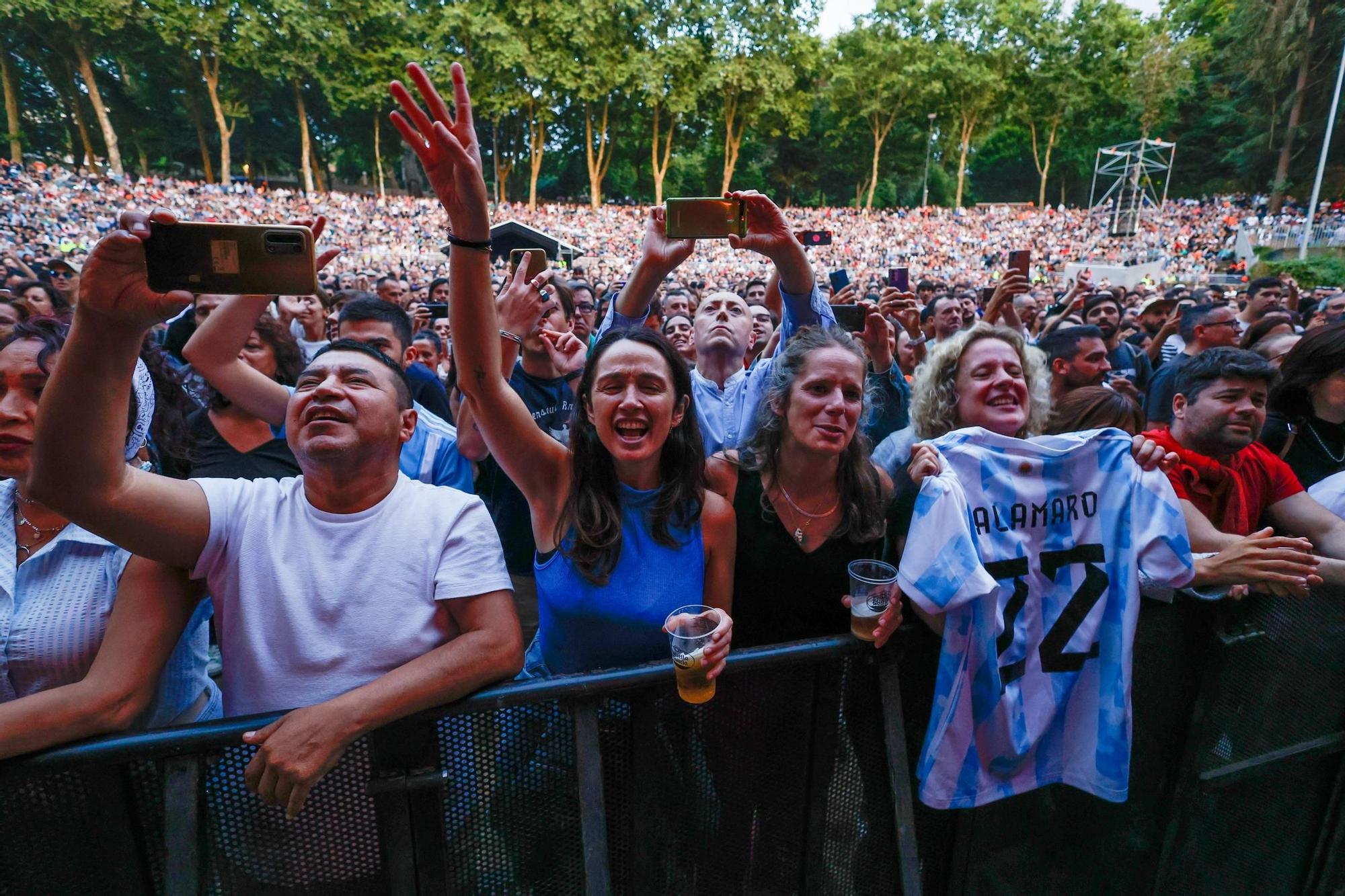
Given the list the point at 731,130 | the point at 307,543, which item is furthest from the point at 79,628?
the point at 731,130

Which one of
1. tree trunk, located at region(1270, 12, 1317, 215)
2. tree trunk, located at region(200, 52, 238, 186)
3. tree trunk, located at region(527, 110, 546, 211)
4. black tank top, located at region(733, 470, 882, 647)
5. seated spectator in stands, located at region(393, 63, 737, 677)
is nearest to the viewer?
seated spectator in stands, located at region(393, 63, 737, 677)

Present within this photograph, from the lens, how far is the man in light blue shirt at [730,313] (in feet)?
8.93

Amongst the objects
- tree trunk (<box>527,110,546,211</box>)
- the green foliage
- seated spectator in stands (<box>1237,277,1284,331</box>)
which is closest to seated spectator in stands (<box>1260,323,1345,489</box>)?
seated spectator in stands (<box>1237,277,1284,331</box>)

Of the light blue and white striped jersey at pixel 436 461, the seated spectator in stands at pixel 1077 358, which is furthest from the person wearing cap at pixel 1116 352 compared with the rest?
the light blue and white striped jersey at pixel 436 461

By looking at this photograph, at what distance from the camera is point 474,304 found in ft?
6.18

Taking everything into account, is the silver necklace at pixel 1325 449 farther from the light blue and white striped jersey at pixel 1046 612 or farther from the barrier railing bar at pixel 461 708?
the barrier railing bar at pixel 461 708

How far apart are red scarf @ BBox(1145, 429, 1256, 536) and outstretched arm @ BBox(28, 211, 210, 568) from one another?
3103 millimetres

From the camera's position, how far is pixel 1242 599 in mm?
2090

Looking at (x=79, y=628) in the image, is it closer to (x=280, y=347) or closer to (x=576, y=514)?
(x=576, y=514)

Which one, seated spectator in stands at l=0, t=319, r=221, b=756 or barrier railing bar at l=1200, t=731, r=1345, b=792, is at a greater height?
seated spectator in stands at l=0, t=319, r=221, b=756

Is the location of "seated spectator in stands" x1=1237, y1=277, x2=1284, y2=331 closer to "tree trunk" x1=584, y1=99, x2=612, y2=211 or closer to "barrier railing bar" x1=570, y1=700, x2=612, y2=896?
"barrier railing bar" x1=570, y1=700, x2=612, y2=896

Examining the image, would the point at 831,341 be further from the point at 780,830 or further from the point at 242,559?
the point at 242,559

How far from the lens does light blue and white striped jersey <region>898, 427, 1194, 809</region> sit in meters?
1.89

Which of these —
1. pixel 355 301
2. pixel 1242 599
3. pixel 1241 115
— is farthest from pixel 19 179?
pixel 1241 115
